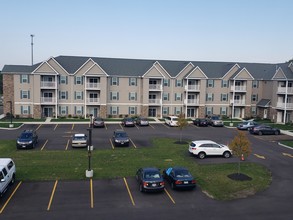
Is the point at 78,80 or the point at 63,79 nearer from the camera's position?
the point at 63,79

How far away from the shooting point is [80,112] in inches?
2266

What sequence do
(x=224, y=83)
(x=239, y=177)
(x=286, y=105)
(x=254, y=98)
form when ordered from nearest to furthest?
1. (x=239, y=177)
2. (x=286, y=105)
3. (x=224, y=83)
4. (x=254, y=98)

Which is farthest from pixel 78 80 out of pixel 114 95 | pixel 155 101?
pixel 155 101

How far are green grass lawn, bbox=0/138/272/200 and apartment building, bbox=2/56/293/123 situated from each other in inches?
952

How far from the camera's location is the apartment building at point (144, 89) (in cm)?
5497

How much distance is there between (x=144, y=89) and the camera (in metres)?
58.6

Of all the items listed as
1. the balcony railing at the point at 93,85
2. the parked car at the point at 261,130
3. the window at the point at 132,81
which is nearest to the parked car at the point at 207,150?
the parked car at the point at 261,130

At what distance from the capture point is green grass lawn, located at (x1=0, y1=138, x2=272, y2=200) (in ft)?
67.9

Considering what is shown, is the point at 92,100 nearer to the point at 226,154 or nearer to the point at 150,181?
the point at 226,154

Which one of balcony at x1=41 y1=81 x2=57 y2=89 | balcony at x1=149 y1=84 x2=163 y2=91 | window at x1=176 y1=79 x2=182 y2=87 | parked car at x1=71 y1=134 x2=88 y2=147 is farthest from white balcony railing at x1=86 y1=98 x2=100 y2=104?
parked car at x1=71 y1=134 x2=88 y2=147

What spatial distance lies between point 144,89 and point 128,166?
1376 inches

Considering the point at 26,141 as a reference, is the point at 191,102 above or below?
above

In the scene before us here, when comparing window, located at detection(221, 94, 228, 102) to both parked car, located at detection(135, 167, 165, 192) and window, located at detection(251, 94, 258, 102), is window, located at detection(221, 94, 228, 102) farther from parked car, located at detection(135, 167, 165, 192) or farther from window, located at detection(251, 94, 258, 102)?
parked car, located at detection(135, 167, 165, 192)

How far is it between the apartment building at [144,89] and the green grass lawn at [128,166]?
79.3ft
